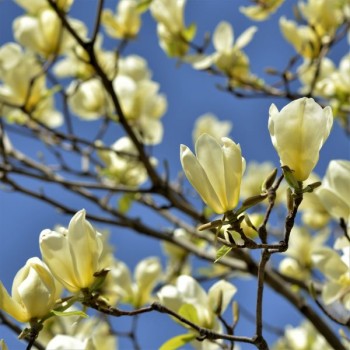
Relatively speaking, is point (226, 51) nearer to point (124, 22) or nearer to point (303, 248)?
point (124, 22)

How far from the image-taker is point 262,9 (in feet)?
7.53

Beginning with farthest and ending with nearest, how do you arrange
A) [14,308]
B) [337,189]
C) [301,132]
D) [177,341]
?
[337,189], [177,341], [14,308], [301,132]

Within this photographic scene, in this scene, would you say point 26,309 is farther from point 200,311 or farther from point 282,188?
point 282,188

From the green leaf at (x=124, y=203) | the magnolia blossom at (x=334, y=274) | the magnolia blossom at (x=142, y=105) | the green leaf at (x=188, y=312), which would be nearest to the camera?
the green leaf at (x=188, y=312)

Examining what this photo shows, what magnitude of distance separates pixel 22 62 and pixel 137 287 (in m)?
0.90

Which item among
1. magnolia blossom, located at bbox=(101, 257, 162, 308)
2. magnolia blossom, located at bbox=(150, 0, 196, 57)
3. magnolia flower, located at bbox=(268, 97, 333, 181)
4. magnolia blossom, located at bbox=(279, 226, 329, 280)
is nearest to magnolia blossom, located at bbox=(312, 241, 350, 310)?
magnolia flower, located at bbox=(268, 97, 333, 181)

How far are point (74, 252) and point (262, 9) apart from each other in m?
1.60

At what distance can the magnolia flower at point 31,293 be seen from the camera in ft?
3.19

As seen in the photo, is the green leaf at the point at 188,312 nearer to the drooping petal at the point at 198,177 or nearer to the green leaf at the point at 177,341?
the green leaf at the point at 177,341

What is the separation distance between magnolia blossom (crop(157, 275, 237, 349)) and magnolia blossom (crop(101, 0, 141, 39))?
1.36 m

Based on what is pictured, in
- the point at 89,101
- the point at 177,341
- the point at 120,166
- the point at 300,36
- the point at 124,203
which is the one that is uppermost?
the point at 300,36

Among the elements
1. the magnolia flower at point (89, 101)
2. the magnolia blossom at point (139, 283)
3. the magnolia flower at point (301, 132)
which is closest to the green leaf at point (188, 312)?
the magnolia flower at point (301, 132)

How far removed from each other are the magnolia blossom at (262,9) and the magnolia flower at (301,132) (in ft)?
4.94

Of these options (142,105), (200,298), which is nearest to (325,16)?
(142,105)
